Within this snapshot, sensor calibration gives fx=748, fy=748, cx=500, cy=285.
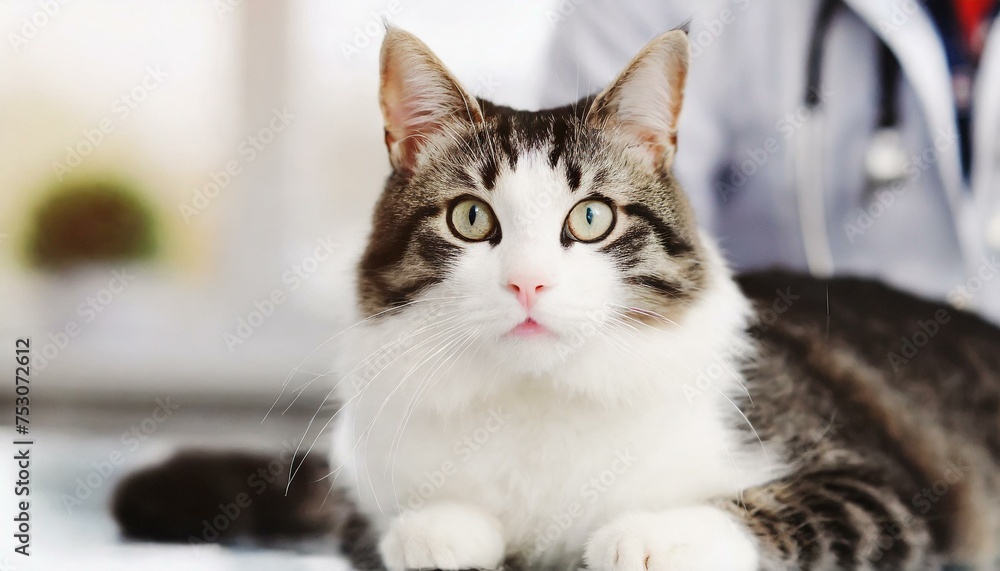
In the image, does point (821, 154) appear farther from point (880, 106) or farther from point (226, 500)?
point (226, 500)

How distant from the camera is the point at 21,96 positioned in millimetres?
1500

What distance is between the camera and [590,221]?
0.97 m

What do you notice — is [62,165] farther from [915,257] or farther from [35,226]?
[915,257]

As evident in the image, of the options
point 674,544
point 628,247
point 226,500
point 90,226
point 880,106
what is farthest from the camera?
point 880,106

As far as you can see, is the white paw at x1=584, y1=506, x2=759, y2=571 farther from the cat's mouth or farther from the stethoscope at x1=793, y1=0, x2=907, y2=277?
the stethoscope at x1=793, y1=0, x2=907, y2=277

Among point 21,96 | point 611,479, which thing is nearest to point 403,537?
point 611,479

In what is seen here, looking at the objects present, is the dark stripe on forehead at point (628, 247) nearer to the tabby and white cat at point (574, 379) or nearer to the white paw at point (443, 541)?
the tabby and white cat at point (574, 379)

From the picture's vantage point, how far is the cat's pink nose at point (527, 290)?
2.84ft

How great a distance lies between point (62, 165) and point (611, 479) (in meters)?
1.22

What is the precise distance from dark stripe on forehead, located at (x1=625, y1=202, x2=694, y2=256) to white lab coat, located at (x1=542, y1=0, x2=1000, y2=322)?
2.24 feet

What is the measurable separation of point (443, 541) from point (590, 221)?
1.45 ft

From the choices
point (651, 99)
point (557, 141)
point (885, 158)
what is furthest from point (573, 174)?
point (885, 158)

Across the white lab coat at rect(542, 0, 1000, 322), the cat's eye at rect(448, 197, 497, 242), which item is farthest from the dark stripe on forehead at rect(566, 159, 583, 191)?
the white lab coat at rect(542, 0, 1000, 322)

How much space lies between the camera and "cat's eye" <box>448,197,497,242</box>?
976mm
